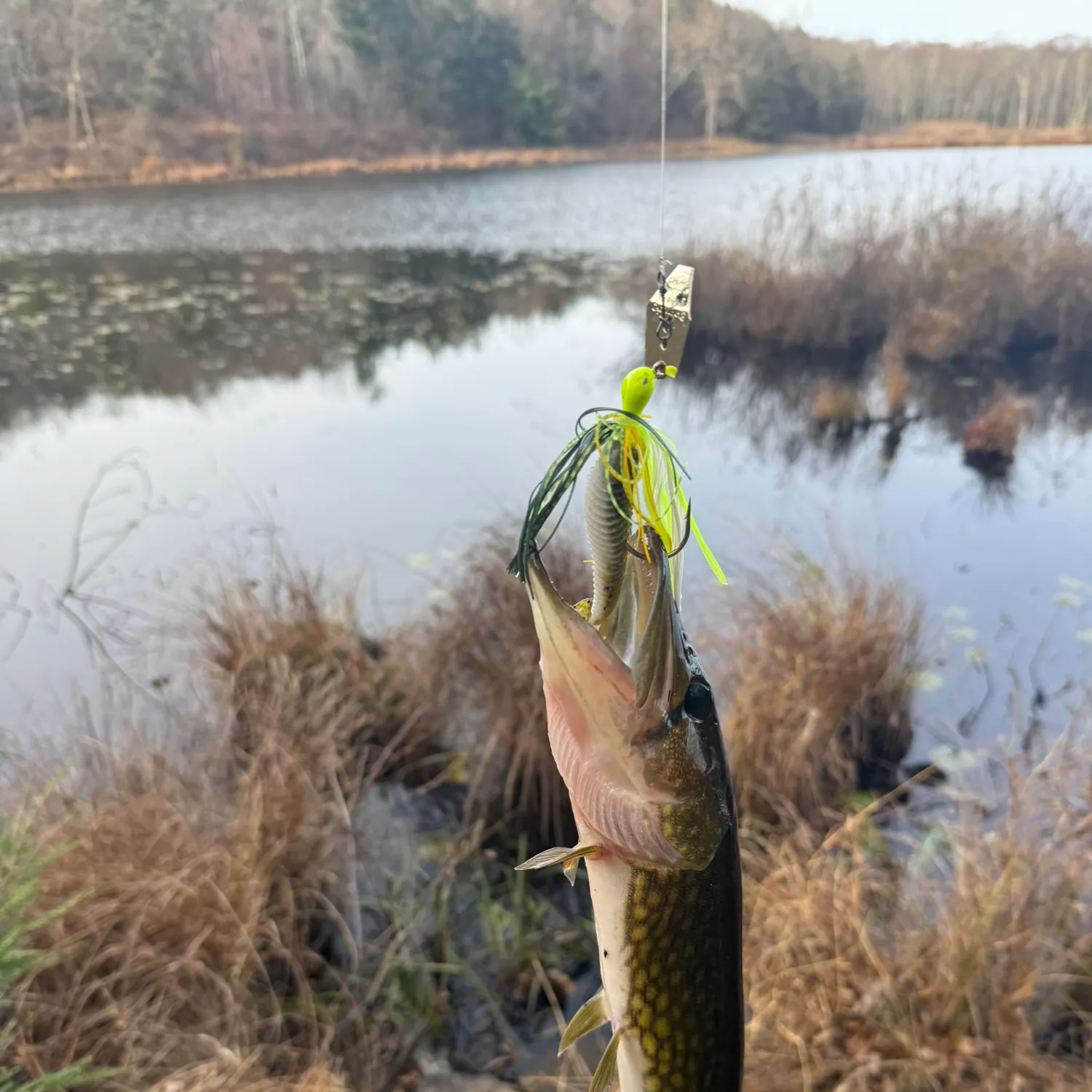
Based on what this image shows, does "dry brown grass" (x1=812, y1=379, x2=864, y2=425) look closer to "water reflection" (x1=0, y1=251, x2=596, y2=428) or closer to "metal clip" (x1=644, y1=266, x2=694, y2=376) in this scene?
"water reflection" (x1=0, y1=251, x2=596, y2=428)

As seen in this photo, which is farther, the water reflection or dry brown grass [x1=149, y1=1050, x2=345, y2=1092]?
the water reflection

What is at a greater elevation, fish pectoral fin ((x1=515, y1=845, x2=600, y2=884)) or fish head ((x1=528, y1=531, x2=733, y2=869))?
fish head ((x1=528, y1=531, x2=733, y2=869))

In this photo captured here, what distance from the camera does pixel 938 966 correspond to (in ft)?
4.50

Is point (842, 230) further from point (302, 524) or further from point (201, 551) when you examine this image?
point (201, 551)

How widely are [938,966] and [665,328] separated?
1314mm

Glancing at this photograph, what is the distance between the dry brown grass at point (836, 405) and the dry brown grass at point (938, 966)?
3.81m

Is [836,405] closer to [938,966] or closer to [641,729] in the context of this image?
[938,966]

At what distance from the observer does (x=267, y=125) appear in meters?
9.15

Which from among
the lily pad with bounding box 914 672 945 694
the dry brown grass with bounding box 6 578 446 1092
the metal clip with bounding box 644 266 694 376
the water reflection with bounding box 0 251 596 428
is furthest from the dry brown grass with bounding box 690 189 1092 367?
the metal clip with bounding box 644 266 694 376

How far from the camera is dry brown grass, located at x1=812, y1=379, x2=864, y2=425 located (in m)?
5.16

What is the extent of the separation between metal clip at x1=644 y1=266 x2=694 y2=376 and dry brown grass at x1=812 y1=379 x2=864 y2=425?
4848 millimetres

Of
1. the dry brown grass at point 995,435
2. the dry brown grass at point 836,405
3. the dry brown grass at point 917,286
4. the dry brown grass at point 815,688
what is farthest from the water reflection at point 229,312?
the dry brown grass at point 815,688

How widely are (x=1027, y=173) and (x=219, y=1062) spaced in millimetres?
8209

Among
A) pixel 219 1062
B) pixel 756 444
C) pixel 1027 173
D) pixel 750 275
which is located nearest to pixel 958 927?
pixel 219 1062
